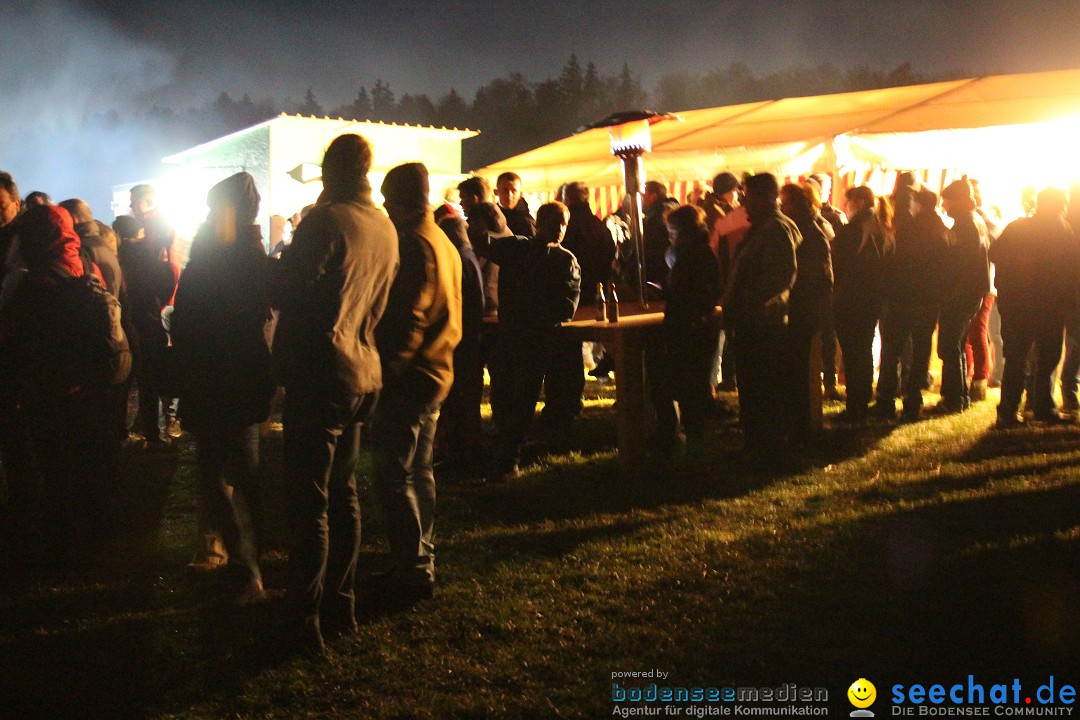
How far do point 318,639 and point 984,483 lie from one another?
4.22m

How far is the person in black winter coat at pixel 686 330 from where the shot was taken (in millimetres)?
6754

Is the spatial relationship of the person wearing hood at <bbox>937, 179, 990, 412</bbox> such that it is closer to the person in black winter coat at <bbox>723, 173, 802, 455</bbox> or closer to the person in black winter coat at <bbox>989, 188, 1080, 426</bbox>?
→ the person in black winter coat at <bbox>989, 188, 1080, 426</bbox>

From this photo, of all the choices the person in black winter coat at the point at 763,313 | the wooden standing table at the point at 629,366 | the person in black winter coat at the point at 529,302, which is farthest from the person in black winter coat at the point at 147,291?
the person in black winter coat at the point at 763,313

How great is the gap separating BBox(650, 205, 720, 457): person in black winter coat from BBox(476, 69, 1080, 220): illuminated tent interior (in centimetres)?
337

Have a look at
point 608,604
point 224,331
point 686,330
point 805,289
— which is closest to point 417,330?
point 224,331

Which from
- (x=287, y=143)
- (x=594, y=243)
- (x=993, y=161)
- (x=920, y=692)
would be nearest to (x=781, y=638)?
(x=920, y=692)

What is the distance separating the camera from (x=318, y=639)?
3.98 m

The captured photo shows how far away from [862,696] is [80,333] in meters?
4.08

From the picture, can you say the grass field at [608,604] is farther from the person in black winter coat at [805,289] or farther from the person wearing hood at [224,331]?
the person wearing hood at [224,331]

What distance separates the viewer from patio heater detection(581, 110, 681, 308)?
336 inches

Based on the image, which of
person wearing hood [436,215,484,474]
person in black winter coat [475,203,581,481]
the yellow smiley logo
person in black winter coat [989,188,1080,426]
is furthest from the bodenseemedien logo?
person in black winter coat [989,188,1080,426]

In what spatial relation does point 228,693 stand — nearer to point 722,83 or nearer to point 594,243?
point 594,243

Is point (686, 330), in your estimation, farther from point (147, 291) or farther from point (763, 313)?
point (147, 291)

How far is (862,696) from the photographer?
3.45 metres
